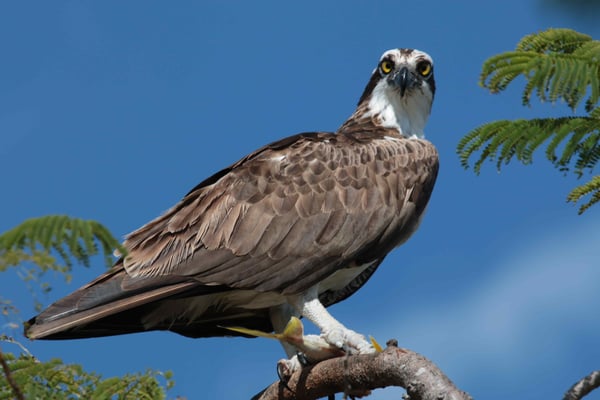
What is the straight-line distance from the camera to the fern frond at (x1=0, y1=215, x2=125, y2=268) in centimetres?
369

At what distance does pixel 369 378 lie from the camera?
5.93 metres

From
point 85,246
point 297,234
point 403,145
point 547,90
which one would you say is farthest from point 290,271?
point 85,246

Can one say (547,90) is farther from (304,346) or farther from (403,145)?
(403,145)

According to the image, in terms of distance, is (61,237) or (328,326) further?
(328,326)

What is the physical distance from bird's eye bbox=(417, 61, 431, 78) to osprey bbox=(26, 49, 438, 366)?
3.57 ft

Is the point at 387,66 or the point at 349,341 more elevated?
the point at 387,66

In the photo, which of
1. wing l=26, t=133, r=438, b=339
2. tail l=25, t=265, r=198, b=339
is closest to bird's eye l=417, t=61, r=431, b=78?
wing l=26, t=133, r=438, b=339

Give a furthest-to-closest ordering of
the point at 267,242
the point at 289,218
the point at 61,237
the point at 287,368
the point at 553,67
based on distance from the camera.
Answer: the point at 289,218 < the point at 267,242 < the point at 287,368 < the point at 553,67 < the point at 61,237

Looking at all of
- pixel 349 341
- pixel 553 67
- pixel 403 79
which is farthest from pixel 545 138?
pixel 403 79

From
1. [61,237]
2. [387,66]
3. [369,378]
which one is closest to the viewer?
[61,237]

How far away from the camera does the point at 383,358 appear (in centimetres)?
575

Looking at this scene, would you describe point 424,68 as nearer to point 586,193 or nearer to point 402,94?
point 402,94

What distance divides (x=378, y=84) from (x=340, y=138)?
1.41m

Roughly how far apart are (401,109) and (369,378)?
4.00m
